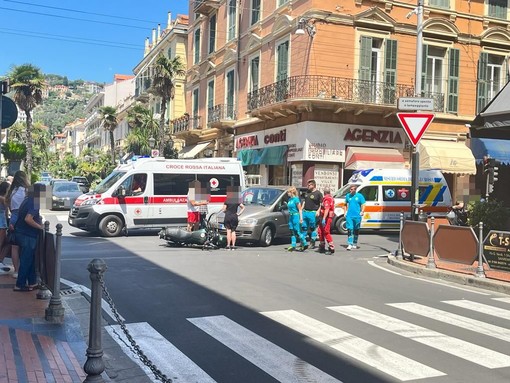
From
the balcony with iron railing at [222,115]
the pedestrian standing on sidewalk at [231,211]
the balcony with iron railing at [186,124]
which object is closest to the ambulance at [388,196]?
the pedestrian standing on sidewalk at [231,211]

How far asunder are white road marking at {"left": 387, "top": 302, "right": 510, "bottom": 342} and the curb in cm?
219

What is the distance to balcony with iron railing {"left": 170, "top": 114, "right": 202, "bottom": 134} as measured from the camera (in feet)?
118

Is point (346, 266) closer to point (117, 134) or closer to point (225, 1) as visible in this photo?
point (225, 1)

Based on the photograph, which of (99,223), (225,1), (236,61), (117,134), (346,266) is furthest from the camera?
(117,134)

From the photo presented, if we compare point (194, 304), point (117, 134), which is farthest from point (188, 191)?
point (117, 134)

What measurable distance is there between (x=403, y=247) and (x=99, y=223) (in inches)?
357

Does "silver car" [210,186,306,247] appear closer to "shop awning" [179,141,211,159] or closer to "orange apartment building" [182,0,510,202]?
"orange apartment building" [182,0,510,202]

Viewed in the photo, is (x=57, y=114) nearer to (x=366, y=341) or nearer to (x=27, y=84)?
(x=27, y=84)

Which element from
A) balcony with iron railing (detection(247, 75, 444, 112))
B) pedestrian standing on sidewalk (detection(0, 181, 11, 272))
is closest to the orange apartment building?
balcony with iron railing (detection(247, 75, 444, 112))

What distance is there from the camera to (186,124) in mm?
37156

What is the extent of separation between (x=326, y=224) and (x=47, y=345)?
9181mm

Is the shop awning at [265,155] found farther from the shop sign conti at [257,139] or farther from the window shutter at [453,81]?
the window shutter at [453,81]

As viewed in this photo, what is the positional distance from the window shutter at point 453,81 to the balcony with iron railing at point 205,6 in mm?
14852

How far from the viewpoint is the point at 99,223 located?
53.0 ft
